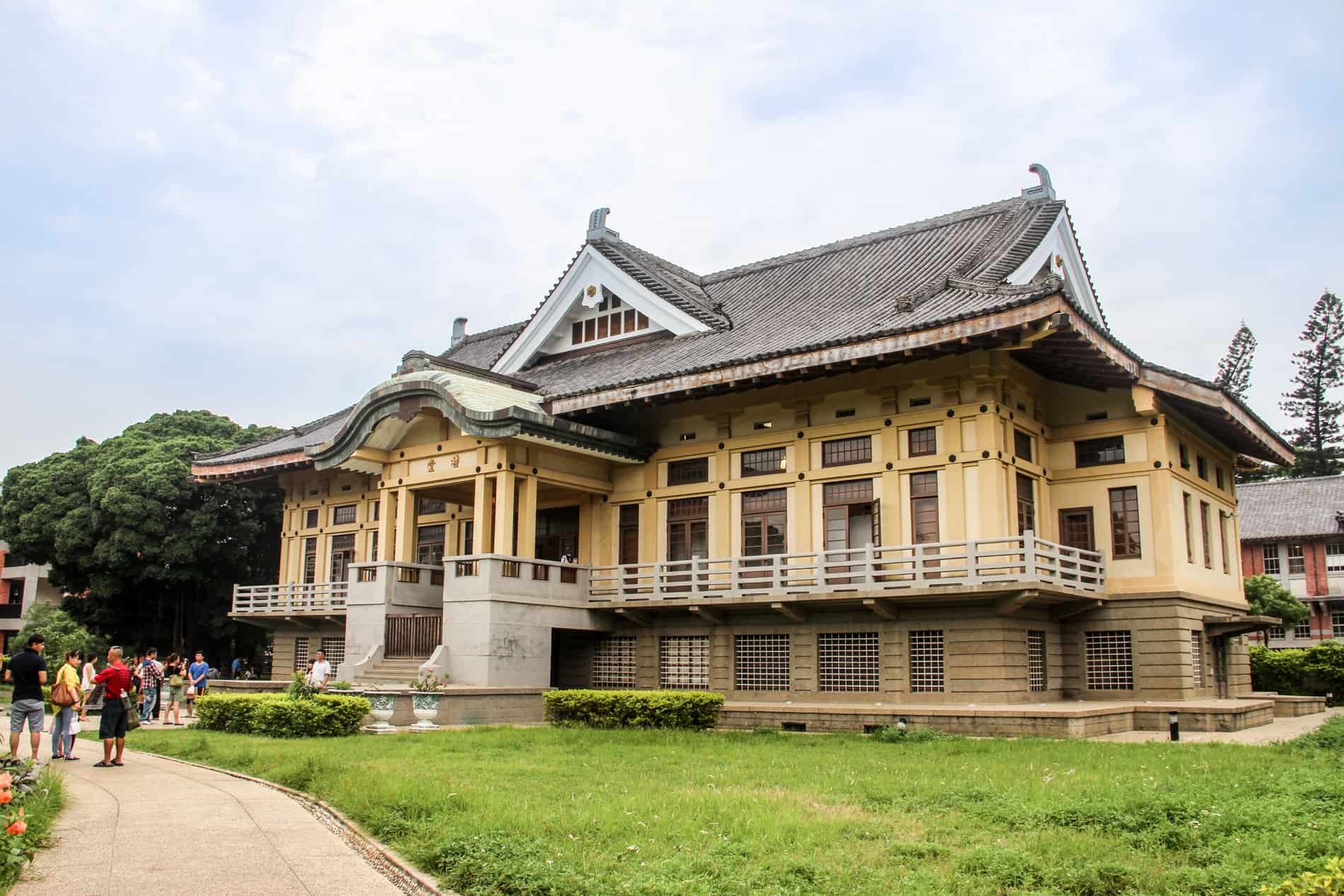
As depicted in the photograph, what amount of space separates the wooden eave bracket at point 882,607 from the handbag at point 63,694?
14.4 m

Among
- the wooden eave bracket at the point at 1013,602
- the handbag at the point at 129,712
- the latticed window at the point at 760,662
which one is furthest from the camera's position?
the latticed window at the point at 760,662

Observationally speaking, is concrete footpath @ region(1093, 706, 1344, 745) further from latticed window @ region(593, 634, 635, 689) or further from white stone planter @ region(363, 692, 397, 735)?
white stone planter @ region(363, 692, 397, 735)

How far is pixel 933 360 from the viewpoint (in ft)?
80.9

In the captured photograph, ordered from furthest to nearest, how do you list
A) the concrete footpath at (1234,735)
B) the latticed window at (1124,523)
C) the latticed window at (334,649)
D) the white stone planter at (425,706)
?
the latticed window at (334,649) < the latticed window at (1124,523) < the white stone planter at (425,706) < the concrete footpath at (1234,735)

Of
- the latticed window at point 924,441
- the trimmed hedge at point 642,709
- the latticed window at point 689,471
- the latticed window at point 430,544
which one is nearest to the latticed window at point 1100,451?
the latticed window at point 924,441

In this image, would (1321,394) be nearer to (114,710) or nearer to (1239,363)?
(1239,363)

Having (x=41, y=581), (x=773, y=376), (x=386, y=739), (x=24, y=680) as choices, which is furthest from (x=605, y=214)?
(x=41, y=581)

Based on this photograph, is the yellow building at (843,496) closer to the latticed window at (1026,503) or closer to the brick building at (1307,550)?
the latticed window at (1026,503)

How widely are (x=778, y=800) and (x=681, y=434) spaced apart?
58.6 ft

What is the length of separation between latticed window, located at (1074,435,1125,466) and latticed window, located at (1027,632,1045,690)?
4281 millimetres

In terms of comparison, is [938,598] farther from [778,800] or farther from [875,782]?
[778,800]

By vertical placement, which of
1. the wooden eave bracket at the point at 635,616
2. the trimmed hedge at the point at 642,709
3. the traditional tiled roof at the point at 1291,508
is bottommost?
the trimmed hedge at the point at 642,709

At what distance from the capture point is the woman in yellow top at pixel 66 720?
55.6 ft

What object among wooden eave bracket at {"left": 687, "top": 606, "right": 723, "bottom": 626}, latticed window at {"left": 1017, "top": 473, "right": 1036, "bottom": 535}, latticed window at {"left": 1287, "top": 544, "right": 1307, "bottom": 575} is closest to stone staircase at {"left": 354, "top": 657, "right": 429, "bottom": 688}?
wooden eave bracket at {"left": 687, "top": 606, "right": 723, "bottom": 626}
